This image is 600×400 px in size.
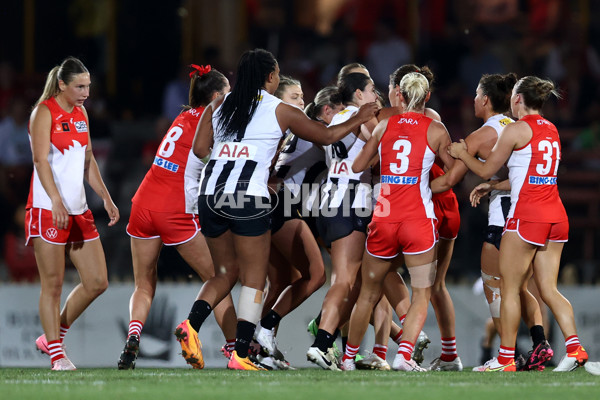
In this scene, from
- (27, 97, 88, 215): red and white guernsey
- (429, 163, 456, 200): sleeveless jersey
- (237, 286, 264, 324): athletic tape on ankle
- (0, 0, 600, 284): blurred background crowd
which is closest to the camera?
(237, 286, 264, 324): athletic tape on ankle

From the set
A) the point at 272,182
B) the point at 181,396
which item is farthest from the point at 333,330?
the point at 181,396

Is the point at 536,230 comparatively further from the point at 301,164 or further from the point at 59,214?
the point at 59,214

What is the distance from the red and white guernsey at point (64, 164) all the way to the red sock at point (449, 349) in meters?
3.04

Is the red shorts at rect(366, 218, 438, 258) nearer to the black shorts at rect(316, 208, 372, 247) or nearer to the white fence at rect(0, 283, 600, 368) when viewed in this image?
the black shorts at rect(316, 208, 372, 247)

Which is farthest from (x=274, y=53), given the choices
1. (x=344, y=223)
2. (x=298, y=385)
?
(x=298, y=385)

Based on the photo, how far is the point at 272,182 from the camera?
8211 millimetres

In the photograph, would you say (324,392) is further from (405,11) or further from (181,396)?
(405,11)

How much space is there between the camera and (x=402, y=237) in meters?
7.10

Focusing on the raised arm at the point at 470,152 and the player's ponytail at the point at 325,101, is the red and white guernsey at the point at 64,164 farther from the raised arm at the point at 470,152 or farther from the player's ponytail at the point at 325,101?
the raised arm at the point at 470,152

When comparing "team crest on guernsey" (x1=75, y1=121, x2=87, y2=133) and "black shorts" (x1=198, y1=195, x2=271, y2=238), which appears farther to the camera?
"team crest on guernsey" (x1=75, y1=121, x2=87, y2=133)

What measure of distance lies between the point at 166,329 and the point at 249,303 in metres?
3.34

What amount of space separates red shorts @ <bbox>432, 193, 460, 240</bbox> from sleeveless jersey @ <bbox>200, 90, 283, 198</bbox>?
4.80 ft

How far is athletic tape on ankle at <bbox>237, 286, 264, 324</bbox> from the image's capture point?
714 cm

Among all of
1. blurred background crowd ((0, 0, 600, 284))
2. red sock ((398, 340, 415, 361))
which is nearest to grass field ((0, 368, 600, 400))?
red sock ((398, 340, 415, 361))
